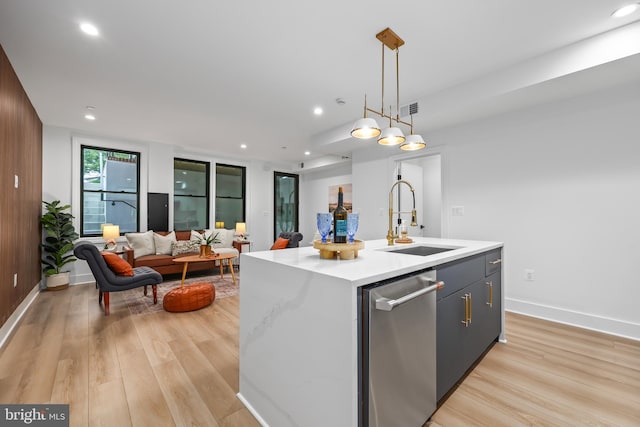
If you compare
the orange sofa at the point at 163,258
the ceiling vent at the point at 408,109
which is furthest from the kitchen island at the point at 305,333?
the orange sofa at the point at 163,258

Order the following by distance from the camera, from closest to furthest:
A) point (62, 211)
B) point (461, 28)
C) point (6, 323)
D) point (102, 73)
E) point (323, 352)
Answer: point (323, 352) < point (461, 28) < point (6, 323) < point (102, 73) < point (62, 211)

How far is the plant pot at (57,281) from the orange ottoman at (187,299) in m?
2.33

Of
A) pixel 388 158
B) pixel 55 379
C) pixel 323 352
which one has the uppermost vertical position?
pixel 388 158

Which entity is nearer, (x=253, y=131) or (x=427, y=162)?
(x=253, y=131)

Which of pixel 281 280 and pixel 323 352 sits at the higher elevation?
pixel 281 280

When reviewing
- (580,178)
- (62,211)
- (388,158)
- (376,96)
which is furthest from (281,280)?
(62,211)

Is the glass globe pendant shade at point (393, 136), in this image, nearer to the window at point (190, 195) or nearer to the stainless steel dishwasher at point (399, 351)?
the stainless steel dishwasher at point (399, 351)

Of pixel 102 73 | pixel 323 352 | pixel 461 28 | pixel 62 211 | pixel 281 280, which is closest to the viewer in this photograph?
pixel 323 352

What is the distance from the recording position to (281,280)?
1.38 meters

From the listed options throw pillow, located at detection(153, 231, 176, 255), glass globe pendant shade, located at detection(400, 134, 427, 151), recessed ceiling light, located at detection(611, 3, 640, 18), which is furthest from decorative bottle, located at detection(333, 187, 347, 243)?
throw pillow, located at detection(153, 231, 176, 255)

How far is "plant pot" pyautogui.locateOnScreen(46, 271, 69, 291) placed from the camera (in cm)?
418

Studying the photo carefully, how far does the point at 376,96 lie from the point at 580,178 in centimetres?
238

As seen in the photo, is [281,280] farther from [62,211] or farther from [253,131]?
[62,211]

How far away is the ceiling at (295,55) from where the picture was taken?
2.03 meters
